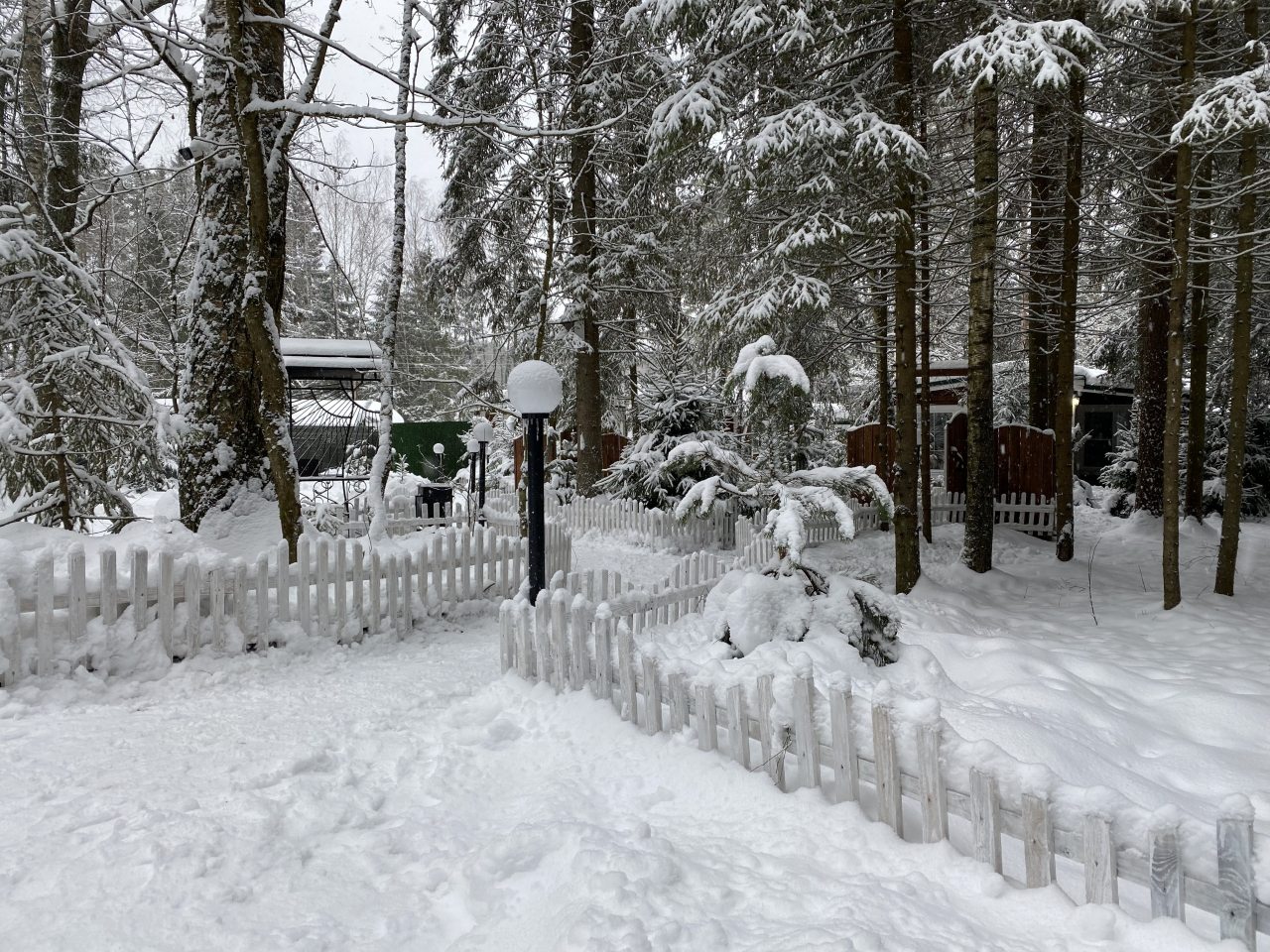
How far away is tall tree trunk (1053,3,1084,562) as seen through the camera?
873cm

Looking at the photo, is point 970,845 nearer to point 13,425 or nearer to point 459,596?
point 459,596

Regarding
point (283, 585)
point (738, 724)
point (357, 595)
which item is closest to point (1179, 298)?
point (738, 724)

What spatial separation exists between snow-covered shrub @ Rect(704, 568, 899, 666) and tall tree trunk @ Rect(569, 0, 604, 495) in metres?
8.32

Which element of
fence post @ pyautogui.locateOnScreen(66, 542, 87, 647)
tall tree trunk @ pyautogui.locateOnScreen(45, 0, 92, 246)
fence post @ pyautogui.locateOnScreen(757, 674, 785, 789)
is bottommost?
fence post @ pyautogui.locateOnScreen(757, 674, 785, 789)

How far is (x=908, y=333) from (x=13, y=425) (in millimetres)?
8221

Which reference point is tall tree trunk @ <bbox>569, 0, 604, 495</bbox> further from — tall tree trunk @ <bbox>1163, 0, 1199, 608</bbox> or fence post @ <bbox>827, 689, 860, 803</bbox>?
fence post @ <bbox>827, 689, 860, 803</bbox>

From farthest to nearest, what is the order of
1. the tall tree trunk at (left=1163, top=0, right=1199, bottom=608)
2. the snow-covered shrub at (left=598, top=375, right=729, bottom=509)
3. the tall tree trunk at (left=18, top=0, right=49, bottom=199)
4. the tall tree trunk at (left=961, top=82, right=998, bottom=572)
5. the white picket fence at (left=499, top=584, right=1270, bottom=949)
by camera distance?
the snow-covered shrub at (left=598, top=375, right=729, bottom=509) → the tall tree trunk at (left=961, top=82, right=998, bottom=572) → the tall tree trunk at (left=18, top=0, right=49, bottom=199) → the tall tree trunk at (left=1163, top=0, right=1199, bottom=608) → the white picket fence at (left=499, top=584, right=1270, bottom=949)

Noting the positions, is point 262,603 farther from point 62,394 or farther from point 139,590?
point 62,394

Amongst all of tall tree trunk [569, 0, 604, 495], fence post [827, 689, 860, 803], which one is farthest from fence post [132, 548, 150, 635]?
tall tree trunk [569, 0, 604, 495]

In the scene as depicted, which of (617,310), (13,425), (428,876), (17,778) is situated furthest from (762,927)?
(617,310)

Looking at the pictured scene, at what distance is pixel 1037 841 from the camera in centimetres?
243

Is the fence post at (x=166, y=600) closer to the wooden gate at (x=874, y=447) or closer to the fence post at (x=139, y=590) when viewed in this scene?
the fence post at (x=139, y=590)

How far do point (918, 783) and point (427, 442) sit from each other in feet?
84.9

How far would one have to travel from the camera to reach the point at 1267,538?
37.2 feet
